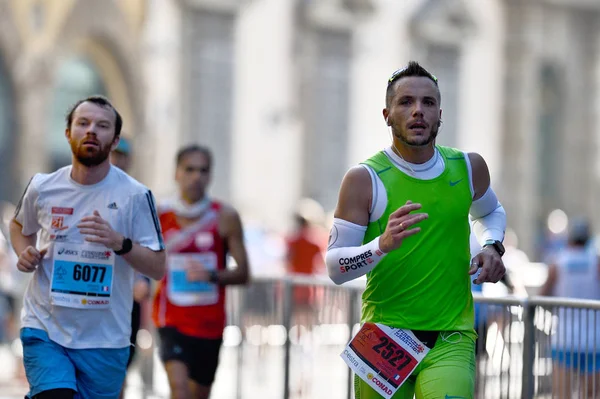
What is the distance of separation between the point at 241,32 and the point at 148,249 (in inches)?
942

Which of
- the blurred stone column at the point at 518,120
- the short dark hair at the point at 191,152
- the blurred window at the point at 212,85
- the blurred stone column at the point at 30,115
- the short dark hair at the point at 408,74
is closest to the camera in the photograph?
the short dark hair at the point at 408,74

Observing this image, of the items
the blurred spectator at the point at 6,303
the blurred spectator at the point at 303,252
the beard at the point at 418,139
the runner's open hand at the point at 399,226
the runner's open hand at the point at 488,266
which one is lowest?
the blurred spectator at the point at 6,303

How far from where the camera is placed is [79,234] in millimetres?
5699

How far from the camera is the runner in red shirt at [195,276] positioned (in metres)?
7.72

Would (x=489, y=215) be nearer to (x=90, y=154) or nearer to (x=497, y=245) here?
(x=497, y=245)

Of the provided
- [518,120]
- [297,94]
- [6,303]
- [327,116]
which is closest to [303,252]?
[6,303]

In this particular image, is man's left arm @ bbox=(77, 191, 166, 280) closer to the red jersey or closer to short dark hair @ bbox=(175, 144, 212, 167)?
the red jersey

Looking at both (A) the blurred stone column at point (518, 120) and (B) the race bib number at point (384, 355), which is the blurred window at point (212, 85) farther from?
(B) the race bib number at point (384, 355)

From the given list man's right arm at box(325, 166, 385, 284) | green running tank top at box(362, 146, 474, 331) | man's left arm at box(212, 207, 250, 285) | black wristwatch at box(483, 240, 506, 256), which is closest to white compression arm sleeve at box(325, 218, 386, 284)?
man's right arm at box(325, 166, 385, 284)

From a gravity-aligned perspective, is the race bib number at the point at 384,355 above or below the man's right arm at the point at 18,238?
below

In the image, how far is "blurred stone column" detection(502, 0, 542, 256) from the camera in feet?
122

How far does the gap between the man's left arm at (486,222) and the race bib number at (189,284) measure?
2555 mm

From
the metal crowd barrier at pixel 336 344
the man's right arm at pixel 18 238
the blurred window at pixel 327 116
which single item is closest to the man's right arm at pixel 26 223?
the man's right arm at pixel 18 238

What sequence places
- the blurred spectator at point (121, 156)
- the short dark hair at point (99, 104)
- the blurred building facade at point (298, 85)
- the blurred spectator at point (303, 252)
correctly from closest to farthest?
1. the short dark hair at point (99, 104)
2. the blurred spectator at point (121, 156)
3. the blurred spectator at point (303, 252)
4. the blurred building facade at point (298, 85)
